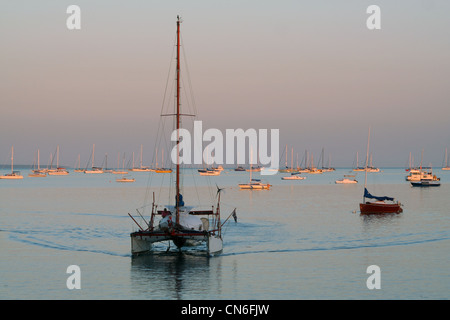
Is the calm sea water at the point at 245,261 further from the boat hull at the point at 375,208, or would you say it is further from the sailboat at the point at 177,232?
the boat hull at the point at 375,208

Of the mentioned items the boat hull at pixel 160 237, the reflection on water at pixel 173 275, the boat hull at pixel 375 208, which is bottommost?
the boat hull at pixel 375 208

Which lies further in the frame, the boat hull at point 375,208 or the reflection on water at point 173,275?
the boat hull at point 375,208

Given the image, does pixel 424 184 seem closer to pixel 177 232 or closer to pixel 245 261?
pixel 245 261

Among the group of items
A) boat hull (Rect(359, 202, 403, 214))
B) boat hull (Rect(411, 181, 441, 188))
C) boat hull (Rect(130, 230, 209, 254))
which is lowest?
boat hull (Rect(411, 181, 441, 188))

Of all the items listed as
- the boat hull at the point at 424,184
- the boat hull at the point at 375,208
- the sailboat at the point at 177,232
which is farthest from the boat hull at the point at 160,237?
the boat hull at the point at 424,184

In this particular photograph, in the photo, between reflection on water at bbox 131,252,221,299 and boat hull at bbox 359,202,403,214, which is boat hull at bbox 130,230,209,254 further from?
boat hull at bbox 359,202,403,214

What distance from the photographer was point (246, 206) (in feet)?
326

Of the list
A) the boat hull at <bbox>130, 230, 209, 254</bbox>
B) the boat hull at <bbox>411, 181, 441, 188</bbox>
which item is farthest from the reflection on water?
the boat hull at <bbox>411, 181, 441, 188</bbox>

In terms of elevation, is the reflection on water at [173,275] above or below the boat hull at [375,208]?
above

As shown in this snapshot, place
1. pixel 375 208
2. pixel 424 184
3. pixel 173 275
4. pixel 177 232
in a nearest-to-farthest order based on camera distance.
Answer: pixel 173 275, pixel 177 232, pixel 375 208, pixel 424 184

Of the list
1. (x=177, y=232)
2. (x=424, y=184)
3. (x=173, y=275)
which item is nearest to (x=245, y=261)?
(x=177, y=232)

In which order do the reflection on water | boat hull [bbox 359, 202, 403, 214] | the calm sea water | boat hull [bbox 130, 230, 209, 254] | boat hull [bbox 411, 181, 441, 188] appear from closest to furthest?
1. the reflection on water
2. the calm sea water
3. boat hull [bbox 130, 230, 209, 254]
4. boat hull [bbox 359, 202, 403, 214]
5. boat hull [bbox 411, 181, 441, 188]

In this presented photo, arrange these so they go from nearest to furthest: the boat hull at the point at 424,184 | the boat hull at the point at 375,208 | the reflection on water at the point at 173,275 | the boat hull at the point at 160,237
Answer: the reflection on water at the point at 173,275 < the boat hull at the point at 160,237 < the boat hull at the point at 375,208 < the boat hull at the point at 424,184
